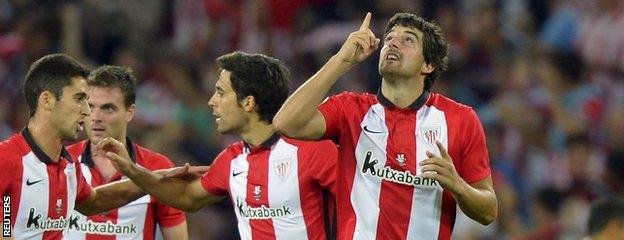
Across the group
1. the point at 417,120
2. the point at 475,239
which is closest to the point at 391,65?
the point at 417,120

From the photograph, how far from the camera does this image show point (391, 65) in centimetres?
670

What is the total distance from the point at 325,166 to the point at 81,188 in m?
1.22

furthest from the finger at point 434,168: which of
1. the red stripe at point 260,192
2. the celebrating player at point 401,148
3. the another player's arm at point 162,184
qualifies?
the another player's arm at point 162,184

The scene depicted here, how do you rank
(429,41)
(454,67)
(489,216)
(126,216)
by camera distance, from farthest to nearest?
(454,67) < (126,216) < (429,41) < (489,216)

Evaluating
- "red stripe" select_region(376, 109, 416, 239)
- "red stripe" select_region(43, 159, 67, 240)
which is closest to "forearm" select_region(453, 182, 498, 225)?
"red stripe" select_region(376, 109, 416, 239)

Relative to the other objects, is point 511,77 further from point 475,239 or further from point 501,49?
point 475,239

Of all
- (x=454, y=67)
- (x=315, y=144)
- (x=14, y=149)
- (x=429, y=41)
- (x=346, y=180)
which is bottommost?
(x=454, y=67)

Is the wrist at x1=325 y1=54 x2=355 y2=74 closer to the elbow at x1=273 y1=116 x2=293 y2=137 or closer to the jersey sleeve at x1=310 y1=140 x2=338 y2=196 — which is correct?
the elbow at x1=273 y1=116 x2=293 y2=137

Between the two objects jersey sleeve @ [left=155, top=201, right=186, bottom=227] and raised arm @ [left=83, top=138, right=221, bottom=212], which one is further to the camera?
jersey sleeve @ [left=155, top=201, right=186, bottom=227]

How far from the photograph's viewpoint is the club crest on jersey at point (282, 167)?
7164 millimetres

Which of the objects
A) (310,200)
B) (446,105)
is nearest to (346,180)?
(310,200)

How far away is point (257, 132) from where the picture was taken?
7.35 metres

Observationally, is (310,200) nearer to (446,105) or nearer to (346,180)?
(346,180)

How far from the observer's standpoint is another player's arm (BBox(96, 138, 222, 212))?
23.6 feet
